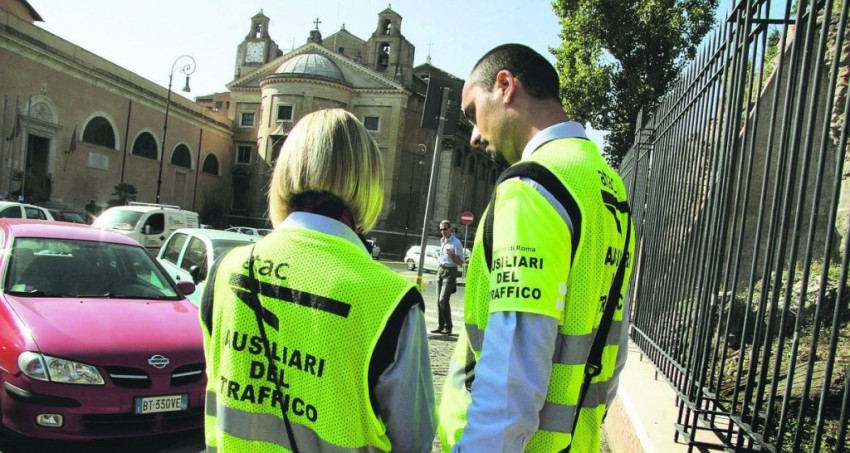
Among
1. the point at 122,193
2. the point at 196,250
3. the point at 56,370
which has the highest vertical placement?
the point at 122,193

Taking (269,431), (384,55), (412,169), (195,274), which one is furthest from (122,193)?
(269,431)

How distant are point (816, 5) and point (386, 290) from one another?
81.2 inches

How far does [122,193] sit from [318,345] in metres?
38.6

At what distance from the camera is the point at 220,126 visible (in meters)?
48.3

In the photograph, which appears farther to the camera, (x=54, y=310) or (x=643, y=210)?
(x=643, y=210)

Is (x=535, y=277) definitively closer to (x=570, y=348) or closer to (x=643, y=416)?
(x=570, y=348)

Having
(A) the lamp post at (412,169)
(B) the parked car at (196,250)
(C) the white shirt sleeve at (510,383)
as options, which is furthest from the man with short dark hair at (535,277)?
(A) the lamp post at (412,169)

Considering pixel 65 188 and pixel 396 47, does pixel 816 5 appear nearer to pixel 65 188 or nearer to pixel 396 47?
pixel 65 188

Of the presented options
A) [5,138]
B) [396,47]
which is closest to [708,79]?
[5,138]

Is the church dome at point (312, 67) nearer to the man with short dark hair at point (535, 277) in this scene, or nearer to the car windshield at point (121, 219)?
the car windshield at point (121, 219)

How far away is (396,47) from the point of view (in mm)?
53562

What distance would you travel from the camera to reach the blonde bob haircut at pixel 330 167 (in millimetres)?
1756

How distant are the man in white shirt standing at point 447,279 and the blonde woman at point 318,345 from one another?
8.29 m

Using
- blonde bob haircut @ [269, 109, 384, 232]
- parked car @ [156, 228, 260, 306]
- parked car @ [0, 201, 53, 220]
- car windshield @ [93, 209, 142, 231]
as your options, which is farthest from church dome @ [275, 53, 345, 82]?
blonde bob haircut @ [269, 109, 384, 232]
